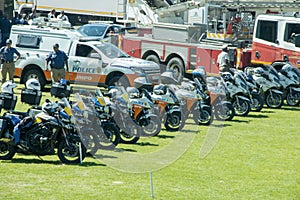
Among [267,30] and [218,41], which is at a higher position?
[267,30]

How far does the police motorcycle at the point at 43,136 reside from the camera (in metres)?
12.4

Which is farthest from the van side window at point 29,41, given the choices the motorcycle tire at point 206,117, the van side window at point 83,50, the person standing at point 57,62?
the motorcycle tire at point 206,117

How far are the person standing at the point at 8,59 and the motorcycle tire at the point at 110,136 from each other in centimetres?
846

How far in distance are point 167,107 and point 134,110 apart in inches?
54.3

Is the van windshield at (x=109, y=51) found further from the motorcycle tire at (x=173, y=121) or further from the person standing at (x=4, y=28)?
the person standing at (x=4, y=28)

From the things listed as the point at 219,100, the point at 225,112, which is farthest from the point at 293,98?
the point at 219,100

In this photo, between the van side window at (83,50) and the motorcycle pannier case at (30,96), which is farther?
the van side window at (83,50)

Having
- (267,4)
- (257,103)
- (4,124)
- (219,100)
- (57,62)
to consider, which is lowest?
(257,103)

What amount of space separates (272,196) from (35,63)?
40.3 ft

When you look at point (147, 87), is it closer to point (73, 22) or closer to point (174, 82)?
point (174, 82)

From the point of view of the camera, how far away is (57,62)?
826 inches

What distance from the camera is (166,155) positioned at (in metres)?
10.8

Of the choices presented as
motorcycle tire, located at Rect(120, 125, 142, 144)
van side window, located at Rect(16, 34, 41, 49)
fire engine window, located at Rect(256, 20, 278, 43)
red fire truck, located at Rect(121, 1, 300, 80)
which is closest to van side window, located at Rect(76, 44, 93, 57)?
van side window, located at Rect(16, 34, 41, 49)

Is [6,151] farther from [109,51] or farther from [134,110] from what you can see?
[109,51]
